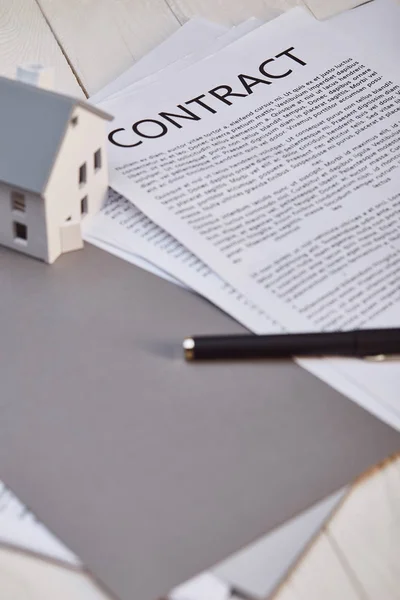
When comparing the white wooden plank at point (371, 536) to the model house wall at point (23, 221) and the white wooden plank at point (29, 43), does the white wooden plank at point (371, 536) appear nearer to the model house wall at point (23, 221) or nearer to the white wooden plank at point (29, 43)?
the model house wall at point (23, 221)

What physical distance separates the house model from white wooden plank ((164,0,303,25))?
29 centimetres

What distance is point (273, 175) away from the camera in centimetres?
65

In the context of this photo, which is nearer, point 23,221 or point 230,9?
point 23,221

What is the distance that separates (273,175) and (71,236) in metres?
0.16

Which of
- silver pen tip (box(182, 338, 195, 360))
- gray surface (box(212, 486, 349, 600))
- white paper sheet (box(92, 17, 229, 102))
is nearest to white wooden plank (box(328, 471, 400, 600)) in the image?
gray surface (box(212, 486, 349, 600))

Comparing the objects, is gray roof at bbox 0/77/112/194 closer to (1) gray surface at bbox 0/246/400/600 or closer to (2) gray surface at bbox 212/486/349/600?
(1) gray surface at bbox 0/246/400/600

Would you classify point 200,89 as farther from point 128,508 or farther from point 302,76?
point 128,508

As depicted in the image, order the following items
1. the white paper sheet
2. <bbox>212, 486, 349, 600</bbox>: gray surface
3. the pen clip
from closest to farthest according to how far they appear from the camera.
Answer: <bbox>212, 486, 349, 600</bbox>: gray surface, the pen clip, the white paper sheet

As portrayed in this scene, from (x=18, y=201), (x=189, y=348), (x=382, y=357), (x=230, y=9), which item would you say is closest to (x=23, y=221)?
(x=18, y=201)

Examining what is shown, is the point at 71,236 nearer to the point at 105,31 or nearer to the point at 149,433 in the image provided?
the point at 149,433

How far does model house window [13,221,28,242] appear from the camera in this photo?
575 mm

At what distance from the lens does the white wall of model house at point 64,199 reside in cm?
55

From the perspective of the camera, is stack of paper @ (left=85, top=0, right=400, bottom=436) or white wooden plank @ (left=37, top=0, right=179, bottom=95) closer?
stack of paper @ (left=85, top=0, right=400, bottom=436)

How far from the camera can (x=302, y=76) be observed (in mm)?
737
